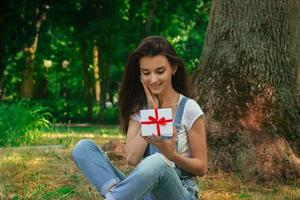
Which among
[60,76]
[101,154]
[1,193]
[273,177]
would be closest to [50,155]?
[1,193]

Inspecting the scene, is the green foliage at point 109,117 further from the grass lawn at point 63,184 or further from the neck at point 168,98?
the neck at point 168,98

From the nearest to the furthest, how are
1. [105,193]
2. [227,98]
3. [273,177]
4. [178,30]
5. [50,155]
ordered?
[105,193] < [273,177] < [227,98] < [50,155] < [178,30]

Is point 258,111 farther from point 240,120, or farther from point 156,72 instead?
point 156,72

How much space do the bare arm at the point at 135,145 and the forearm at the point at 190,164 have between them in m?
0.28

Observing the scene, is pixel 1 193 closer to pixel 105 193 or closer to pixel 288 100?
pixel 105 193

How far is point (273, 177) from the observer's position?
6.07 m

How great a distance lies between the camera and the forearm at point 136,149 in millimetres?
3666

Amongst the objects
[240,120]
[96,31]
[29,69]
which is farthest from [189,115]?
[29,69]

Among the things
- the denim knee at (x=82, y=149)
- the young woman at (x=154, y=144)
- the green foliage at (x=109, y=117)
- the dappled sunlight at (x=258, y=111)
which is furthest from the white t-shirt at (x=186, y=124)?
the green foliage at (x=109, y=117)

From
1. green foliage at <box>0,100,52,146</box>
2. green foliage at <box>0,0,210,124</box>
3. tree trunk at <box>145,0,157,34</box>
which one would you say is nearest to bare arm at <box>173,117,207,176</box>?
green foliage at <box>0,100,52,146</box>

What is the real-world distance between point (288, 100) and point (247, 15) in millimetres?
1014

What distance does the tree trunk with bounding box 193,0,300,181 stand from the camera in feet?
20.7

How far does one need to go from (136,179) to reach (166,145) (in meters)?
0.25

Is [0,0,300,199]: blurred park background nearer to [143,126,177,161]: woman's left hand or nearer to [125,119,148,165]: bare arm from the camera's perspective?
[125,119,148,165]: bare arm
